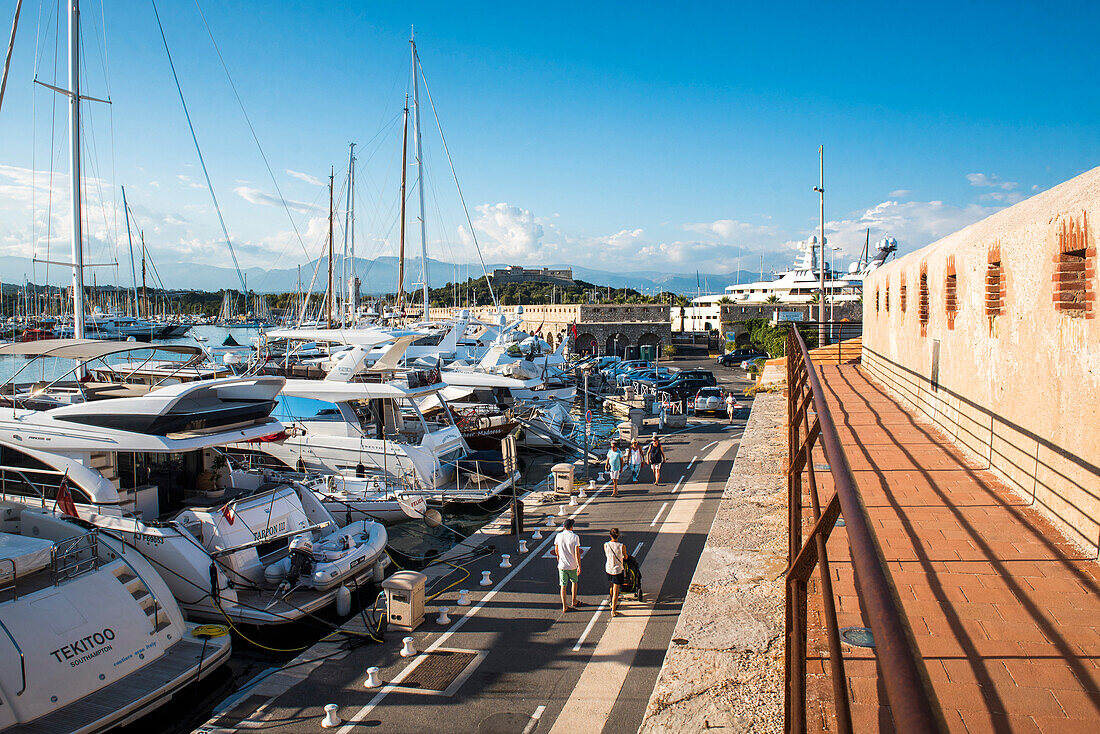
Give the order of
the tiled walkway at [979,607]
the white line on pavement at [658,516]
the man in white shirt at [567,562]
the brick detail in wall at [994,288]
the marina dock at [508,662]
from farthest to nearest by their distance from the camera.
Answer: the white line on pavement at [658,516]
the man in white shirt at [567,562]
the marina dock at [508,662]
the brick detail in wall at [994,288]
the tiled walkway at [979,607]

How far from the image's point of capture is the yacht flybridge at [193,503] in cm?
984

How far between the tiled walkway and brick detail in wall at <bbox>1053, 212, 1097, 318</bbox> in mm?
1345

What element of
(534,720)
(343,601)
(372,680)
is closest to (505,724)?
(534,720)

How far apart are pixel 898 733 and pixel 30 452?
13.3 meters

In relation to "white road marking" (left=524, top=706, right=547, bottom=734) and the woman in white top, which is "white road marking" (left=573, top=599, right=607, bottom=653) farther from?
"white road marking" (left=524, top=706, right=547, bottom=734)

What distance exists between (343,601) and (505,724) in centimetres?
459

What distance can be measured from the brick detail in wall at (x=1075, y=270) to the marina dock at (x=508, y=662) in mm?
5067

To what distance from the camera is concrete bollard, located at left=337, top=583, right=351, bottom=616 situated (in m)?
10.4

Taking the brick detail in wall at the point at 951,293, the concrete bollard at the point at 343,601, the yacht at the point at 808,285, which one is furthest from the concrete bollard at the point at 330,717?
the yacht at the point at 808,285

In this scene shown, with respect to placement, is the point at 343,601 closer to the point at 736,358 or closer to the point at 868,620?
the point at 868,620

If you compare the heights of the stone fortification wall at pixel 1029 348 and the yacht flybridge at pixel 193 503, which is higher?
the stone fortification wall at pixel 1029 348

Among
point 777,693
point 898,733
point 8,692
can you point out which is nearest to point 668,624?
point 777,693

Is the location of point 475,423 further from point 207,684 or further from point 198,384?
point 207,684

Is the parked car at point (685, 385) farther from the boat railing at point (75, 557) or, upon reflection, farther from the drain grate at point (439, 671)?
the boat railing at point (75, 557)
